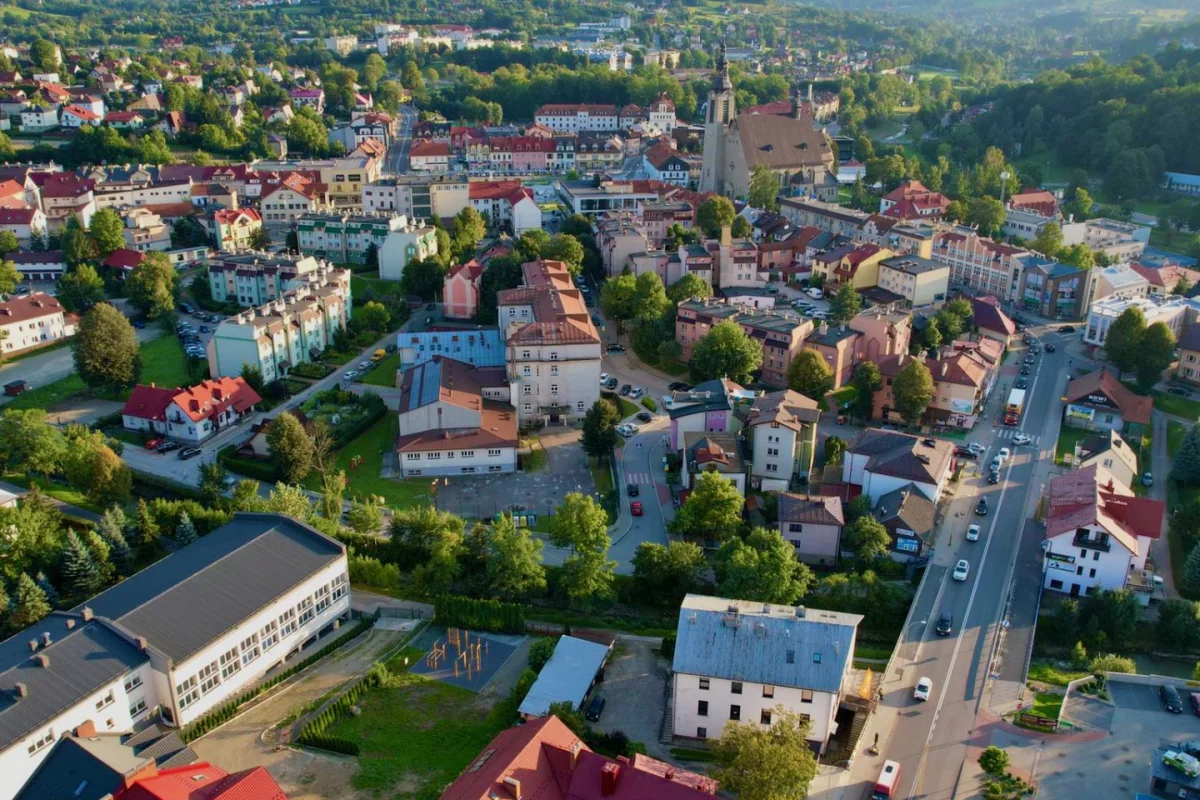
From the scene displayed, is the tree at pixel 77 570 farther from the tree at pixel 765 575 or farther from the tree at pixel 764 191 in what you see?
the tree at pixel 764 191

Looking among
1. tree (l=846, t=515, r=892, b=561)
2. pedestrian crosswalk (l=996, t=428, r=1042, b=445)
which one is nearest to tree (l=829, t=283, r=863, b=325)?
pedestrian crosswalk (l=996, t=428, r=1042, b=445)

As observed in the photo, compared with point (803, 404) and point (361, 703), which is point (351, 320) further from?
point (361, 703)

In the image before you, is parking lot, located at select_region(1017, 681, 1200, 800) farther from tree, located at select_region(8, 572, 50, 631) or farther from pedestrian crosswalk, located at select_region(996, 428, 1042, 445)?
tree, located at select_region(8, 572, 50, 631)

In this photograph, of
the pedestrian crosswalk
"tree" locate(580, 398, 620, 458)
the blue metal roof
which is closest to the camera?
"tree" locate(580, 398, 620, 458)

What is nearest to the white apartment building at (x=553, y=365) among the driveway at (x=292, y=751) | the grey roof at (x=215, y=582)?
the grey roof at (x=215, y=582)

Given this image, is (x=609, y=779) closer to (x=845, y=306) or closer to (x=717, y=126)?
(x=845, y=306)

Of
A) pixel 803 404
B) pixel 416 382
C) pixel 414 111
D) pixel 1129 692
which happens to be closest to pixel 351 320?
pixel 416 382
